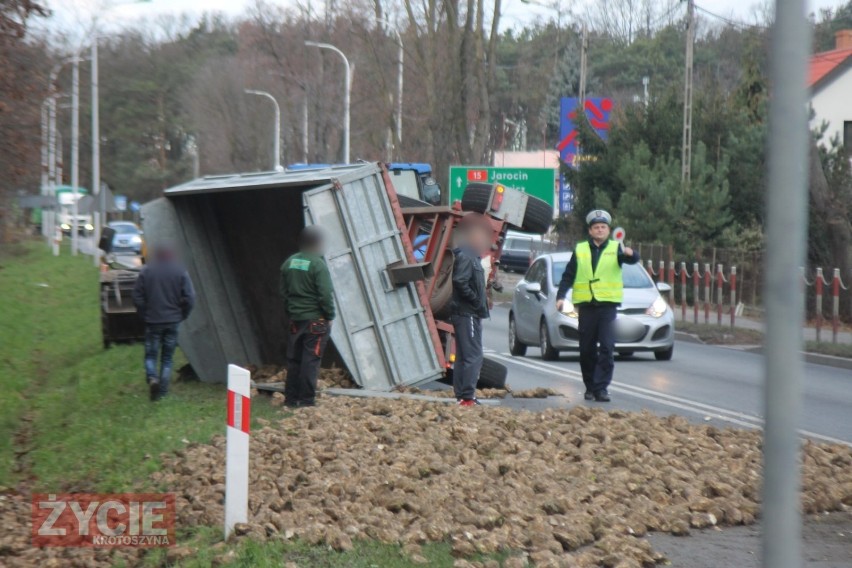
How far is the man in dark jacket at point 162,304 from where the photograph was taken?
507 inches

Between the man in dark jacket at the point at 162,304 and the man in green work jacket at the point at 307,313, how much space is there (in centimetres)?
169

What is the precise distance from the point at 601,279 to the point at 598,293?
0.15 m

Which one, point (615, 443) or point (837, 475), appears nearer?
point (837, 475)

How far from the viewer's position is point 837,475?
8383 mm

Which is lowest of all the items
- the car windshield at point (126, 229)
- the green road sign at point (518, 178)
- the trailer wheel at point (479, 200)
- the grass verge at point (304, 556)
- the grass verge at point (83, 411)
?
the grass verge at point (83, 411)

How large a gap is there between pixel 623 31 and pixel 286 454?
69011 millimetres

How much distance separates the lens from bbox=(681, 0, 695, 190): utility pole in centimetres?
3052

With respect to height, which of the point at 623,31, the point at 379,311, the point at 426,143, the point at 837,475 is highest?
the point at 623,31

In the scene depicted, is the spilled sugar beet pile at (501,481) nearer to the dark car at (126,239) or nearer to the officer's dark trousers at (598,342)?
the officer's dark trousers at (598,342)

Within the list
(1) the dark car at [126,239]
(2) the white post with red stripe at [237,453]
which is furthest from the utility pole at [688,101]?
(1) the dark car at [126,239]

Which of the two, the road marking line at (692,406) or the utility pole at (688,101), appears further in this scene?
the utility pole at (688,101)

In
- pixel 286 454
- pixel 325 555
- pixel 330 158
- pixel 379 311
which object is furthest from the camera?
pixel 330 158

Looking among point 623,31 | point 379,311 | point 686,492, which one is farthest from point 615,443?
point 623,31

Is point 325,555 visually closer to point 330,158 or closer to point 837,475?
point 837,475
